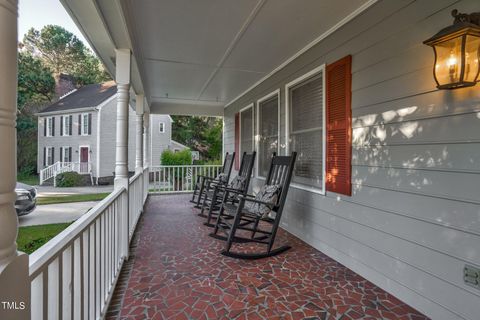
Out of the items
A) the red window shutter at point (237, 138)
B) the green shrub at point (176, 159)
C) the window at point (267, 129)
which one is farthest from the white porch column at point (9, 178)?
the green shrub at point (176, 159)

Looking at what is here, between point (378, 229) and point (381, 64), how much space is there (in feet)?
5.03

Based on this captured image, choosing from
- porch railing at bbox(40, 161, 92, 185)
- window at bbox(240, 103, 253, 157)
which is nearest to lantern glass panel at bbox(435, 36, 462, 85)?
window at bbox(240, 103, 253, 157)

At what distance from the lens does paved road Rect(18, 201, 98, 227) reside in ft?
15.8

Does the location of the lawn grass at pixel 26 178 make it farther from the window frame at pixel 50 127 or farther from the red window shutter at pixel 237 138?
the window frame at pixel 50 127

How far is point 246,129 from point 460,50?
4.91 metres

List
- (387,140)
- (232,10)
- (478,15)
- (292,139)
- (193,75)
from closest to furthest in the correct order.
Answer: (478,15)
(387,140)
(232,10)
(292,139)
(193,75)

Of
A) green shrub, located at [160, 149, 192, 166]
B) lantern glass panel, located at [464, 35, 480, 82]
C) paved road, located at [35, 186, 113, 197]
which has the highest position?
lantern glass panel, located at [464, 35, 480, 82]

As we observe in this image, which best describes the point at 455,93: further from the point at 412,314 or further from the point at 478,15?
the point at 412,314

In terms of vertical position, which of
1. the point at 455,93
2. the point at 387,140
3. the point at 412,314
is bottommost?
the point at 412,314

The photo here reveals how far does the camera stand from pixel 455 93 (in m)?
1.82

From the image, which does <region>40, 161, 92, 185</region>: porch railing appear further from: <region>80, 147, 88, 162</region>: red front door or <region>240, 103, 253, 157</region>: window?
<region>240, 103, 253, 157</region>: window

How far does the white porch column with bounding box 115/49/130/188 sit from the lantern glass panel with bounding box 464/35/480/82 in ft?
10.1

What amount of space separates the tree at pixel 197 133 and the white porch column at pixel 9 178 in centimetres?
2019

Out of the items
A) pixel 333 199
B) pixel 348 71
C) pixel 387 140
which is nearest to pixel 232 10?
pixel 348 71
